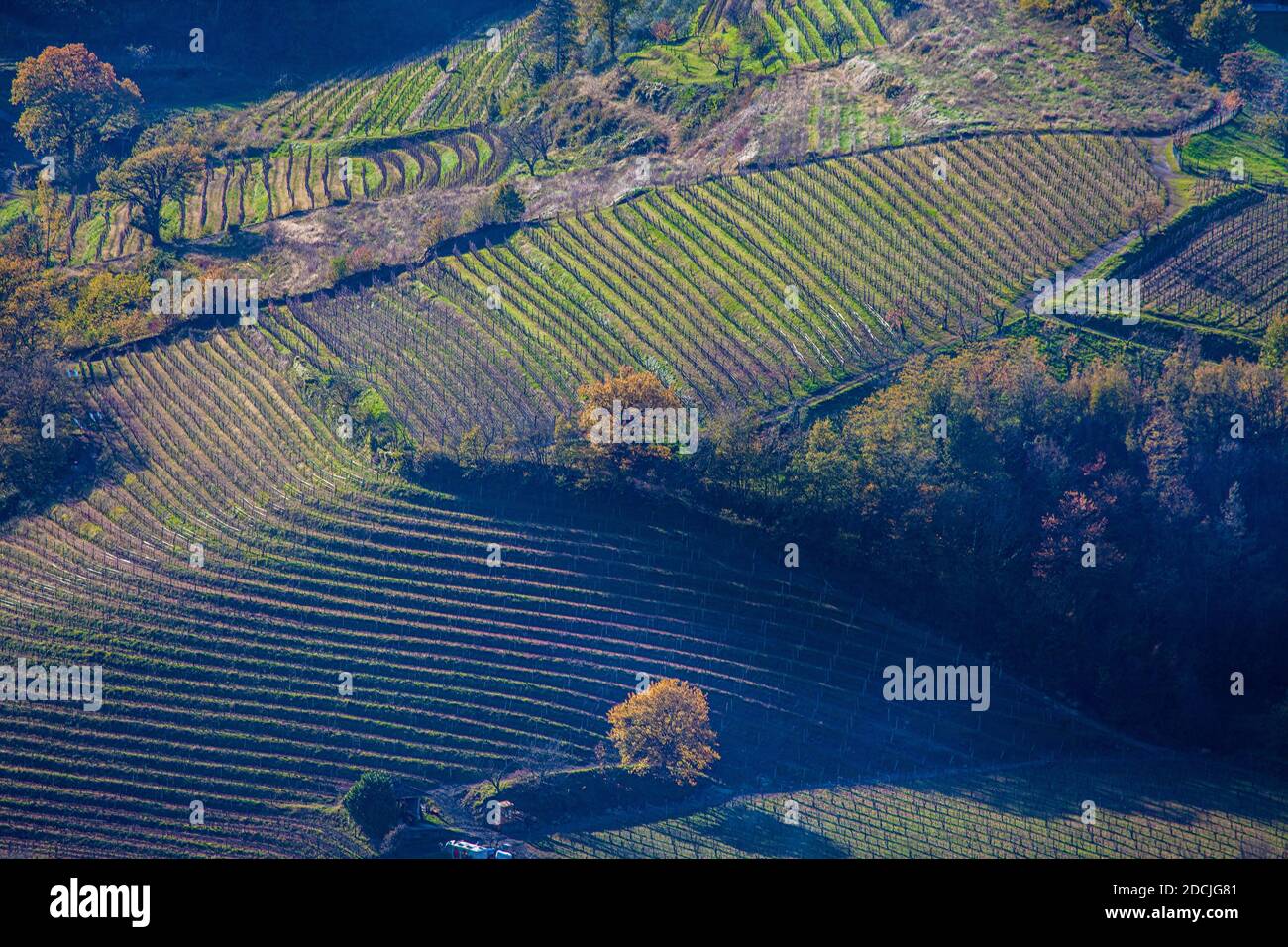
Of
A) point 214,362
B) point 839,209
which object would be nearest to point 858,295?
point 839,209

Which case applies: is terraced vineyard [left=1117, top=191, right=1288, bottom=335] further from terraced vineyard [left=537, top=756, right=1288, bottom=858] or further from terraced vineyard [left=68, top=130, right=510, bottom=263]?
terraced vineyard [left=68, top=130, right=510, bottom=263]

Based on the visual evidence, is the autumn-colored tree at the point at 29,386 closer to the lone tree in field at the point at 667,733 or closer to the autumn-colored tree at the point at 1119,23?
the lone tree in field at the point at 667,733

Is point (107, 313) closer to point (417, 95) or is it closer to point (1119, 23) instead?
point (417, 95)

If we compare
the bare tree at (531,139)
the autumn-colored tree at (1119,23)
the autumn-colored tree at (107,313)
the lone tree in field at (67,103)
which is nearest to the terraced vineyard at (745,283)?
the bare tree at (531,139)

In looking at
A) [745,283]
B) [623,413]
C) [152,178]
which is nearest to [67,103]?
[152,178]

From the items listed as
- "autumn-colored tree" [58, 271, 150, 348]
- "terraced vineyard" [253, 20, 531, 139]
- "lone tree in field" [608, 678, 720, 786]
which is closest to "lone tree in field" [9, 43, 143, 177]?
"terraced vineyard" [253, 20, 531, 139]

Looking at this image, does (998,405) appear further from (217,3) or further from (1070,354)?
(217,3)
